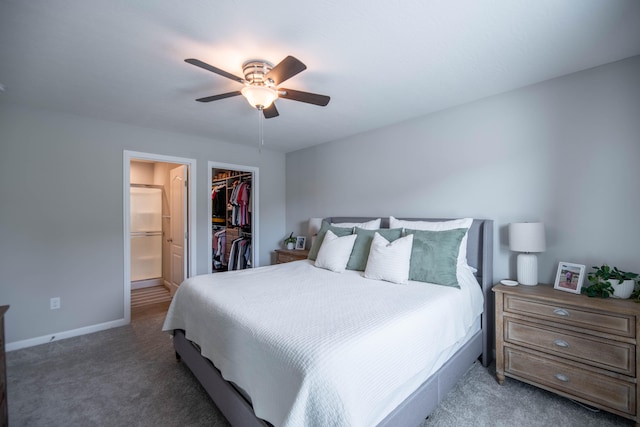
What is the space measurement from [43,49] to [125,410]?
248 centimetres

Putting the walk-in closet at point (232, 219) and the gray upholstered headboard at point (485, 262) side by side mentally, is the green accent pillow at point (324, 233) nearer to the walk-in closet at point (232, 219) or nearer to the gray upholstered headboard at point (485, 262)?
the gray upholstered headboard at point (485, 262)

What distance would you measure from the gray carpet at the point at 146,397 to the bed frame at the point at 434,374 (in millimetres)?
134

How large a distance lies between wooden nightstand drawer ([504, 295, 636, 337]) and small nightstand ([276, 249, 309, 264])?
8.04 feet

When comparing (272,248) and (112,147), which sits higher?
(112,147)

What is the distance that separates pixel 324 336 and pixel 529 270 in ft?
6.21

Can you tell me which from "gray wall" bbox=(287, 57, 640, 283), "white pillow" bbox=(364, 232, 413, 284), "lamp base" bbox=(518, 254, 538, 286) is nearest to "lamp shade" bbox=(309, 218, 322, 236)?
"gray wall" bbox=(287, 57, 640, 283)

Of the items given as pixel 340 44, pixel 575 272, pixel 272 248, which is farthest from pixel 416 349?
pixel 272 248

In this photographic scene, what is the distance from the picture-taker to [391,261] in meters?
2.30

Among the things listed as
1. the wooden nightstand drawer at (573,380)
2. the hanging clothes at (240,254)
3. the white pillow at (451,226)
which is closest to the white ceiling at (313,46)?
the white pillow at (451,226)

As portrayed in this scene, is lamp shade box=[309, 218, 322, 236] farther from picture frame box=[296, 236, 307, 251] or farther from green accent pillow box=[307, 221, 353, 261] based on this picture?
green accent pillow box=[307, 221, 353, 261]

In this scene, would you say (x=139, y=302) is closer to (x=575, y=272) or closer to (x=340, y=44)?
(x=340, y=44)

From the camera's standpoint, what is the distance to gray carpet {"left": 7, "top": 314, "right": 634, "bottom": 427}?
1746 mm

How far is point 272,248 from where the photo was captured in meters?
4.77

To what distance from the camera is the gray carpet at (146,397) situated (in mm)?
1746
